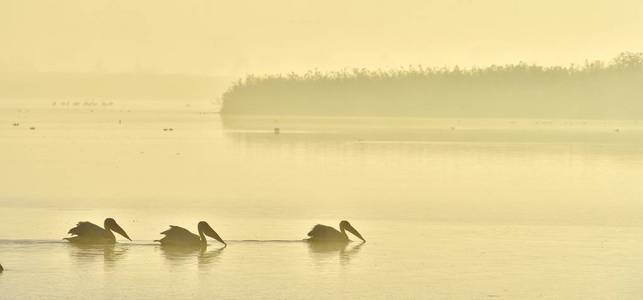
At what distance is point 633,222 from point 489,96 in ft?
147

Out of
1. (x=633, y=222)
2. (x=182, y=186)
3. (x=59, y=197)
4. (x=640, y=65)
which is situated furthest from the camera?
(x=640, y=65)

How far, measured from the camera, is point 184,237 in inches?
515

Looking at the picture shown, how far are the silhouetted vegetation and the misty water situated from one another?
24873mm

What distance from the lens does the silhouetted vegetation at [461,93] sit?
190 feet

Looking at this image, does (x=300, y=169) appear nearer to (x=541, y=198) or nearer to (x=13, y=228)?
(x=541, y=198)

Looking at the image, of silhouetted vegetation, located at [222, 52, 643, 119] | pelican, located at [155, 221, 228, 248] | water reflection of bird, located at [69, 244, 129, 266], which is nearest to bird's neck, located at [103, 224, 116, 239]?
water reflection of bird, located at [69, 244, 129, 266]

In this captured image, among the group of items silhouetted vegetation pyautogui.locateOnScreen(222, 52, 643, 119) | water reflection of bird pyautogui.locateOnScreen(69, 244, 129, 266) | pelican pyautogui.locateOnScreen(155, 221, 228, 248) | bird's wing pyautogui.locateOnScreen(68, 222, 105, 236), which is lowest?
water reflection of bird pyautogui.locateOnScreen(69, 244, 129, 266)

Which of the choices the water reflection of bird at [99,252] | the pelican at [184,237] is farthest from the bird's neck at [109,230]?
the pelican at [184,237]

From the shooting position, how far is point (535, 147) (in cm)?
3294

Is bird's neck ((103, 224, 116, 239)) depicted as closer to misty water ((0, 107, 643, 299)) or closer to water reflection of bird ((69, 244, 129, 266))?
water reflection of bird ((69, 244, 129, 266))

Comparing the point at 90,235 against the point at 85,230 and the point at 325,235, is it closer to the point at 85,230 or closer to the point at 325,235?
the point at 85,230

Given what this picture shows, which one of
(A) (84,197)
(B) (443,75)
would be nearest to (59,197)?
(A) (84,197)

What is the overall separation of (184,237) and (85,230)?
0.89m

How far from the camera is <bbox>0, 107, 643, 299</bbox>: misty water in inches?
435
